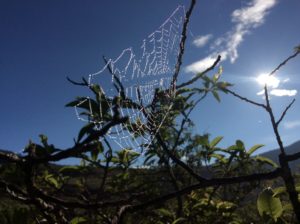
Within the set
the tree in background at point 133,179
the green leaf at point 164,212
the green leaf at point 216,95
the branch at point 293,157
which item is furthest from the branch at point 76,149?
the green leaf at point 216,95

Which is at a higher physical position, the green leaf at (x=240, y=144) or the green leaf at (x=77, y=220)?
the green leaf at (x=240, y=144)

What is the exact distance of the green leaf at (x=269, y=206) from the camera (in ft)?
6.64

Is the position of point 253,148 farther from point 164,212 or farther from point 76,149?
point 76,149

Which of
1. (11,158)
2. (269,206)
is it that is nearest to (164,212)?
(269,206)

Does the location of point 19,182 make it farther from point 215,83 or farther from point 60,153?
point 60,153

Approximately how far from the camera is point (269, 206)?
82.9 inches

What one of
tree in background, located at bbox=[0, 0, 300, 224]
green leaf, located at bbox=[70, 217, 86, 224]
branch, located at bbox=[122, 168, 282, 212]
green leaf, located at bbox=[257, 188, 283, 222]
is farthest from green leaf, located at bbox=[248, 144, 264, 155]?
branch, located at bbox=[122, 168, 282, 212]

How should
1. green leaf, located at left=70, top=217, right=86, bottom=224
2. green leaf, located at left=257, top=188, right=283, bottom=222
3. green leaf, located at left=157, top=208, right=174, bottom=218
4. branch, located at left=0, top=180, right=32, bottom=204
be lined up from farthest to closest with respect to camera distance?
green leaf, located at left=157, top=208, right=174, bottom=218 → green leaf, located at left=70, top=217, right=86, bottom=224 → green leaf, located at left=257, top=188, right=283, bottom=222 → branch, located at left=0, top=180, right=32, bottom=204

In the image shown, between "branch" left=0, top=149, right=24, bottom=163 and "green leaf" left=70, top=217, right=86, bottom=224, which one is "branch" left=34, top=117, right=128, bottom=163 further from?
"green leaf" left=70, top=217, right=86, bottom=224

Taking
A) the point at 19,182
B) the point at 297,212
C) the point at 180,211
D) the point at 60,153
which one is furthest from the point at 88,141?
the point at 180,211

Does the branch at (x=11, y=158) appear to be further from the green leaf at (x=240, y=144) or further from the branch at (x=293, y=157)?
the green leaf at (x=240, y=144)

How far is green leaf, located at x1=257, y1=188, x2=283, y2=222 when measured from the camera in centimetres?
203

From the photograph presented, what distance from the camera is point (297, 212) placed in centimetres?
119

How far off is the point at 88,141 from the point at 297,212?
29.7 inches
